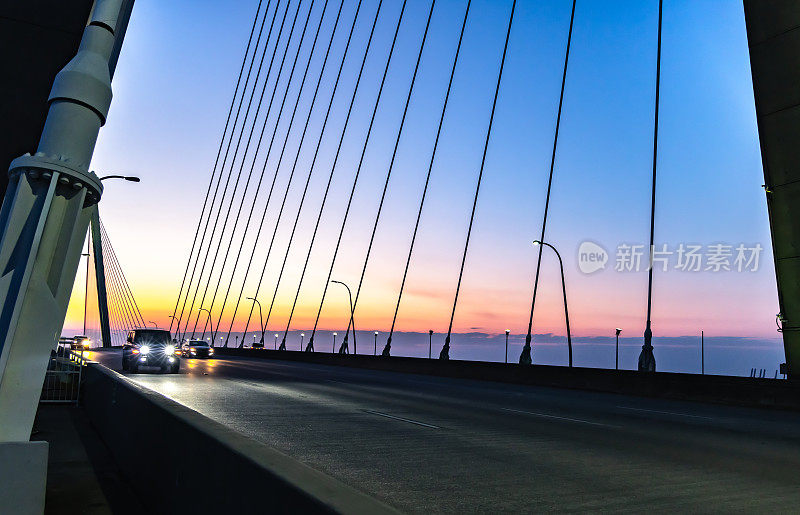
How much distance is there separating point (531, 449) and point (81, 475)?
5.58m

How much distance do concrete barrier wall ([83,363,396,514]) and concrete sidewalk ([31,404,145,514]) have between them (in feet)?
0.53

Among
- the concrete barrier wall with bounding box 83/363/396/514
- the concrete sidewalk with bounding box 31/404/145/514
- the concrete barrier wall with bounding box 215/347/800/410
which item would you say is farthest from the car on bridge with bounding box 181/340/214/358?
the concrete barrier wall with bounding box 83/363/396/514

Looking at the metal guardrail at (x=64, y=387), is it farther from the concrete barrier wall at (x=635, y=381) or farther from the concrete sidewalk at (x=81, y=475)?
the concrete barrier wall at (x=635, y=381)

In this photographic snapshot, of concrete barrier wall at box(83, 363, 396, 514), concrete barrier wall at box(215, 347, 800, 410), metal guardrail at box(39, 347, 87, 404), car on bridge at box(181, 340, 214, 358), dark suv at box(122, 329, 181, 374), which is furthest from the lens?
car on bridge at box(181, 340, 214, 358)

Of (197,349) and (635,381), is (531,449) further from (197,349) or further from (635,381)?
(197,349)

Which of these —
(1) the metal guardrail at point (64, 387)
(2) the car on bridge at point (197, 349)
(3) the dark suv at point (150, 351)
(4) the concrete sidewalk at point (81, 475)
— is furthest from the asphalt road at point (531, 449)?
(2) the car on bridge at point (197, 349)

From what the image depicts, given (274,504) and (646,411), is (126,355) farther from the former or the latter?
(274,504)

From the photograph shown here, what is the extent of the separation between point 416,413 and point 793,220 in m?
12.4

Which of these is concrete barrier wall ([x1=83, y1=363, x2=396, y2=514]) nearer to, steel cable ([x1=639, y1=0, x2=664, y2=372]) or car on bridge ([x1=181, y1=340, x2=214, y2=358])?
steel cable ([x1=639, y1=0, x2=664, y2=372])

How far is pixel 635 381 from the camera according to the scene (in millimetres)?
20359

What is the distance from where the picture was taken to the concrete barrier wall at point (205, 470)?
3023mm

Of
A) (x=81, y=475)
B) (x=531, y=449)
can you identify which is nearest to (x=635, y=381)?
(x=531, y=449)

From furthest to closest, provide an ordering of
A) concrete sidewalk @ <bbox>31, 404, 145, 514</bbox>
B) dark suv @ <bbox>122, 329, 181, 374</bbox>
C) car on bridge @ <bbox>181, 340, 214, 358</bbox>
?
1. car on bridge @ <bbox>181, 340, 214, 358</bbox>
2. dark suv @ <bbox>122, 329, 181, 374</bbox>
3. concrete sidewalk @ <bbox>31, 404, 145, 514</bbox>

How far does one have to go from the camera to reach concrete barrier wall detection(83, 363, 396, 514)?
3.02m
